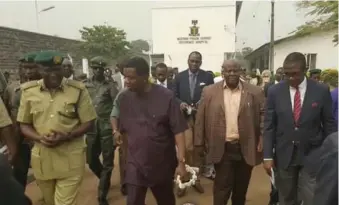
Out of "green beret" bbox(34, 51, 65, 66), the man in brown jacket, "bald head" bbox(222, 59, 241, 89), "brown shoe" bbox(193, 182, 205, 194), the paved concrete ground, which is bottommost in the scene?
the paved concrete ground

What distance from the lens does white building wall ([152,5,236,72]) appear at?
15.9m

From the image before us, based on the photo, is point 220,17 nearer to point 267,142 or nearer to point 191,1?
point 191,1

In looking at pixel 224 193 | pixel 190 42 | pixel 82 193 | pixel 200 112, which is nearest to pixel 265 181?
pixel 224 193

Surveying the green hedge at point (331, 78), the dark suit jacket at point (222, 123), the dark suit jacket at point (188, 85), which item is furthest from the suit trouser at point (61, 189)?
the green hedge at point (331, 78)

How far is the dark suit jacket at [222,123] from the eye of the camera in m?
3.81

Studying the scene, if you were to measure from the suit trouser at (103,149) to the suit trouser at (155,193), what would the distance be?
1.46 metres

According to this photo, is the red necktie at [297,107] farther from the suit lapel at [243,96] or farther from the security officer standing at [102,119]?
the security officer standing at [102,119]

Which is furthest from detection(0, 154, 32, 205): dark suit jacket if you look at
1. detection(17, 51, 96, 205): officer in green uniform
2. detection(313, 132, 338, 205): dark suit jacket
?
detection(17, 51, 96, 205): officer in green uniform

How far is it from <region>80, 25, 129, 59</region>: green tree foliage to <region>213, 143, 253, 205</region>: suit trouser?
27.8 meters

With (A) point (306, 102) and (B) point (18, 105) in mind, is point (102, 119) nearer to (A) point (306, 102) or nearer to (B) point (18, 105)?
(B) point (18, 105)

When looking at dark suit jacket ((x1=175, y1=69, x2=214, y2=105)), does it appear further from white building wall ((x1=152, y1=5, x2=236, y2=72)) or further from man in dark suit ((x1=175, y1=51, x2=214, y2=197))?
white building wall ((x1=152, y1=5, x2=236, y2=72))

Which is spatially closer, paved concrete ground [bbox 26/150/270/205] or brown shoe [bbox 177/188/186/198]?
paved concrete ground [bbox 26/150/270/205]

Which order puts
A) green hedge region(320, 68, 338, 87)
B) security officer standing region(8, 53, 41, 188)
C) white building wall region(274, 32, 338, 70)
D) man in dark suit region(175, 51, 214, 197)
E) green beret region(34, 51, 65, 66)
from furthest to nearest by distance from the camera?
1. white building wall region(274, 32, 338, 70)
2. man in dark suit region(175, 51, 214, 197)
3. green hedge region(320, 68, 338, 87)
4. security officer standing region(8, 53, 41, 188)
5. green beret region(34, 51, 65, 66)

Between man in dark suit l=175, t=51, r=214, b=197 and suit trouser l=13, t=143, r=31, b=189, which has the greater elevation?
man in dark suit l=175, t=51, r=214, b=197
